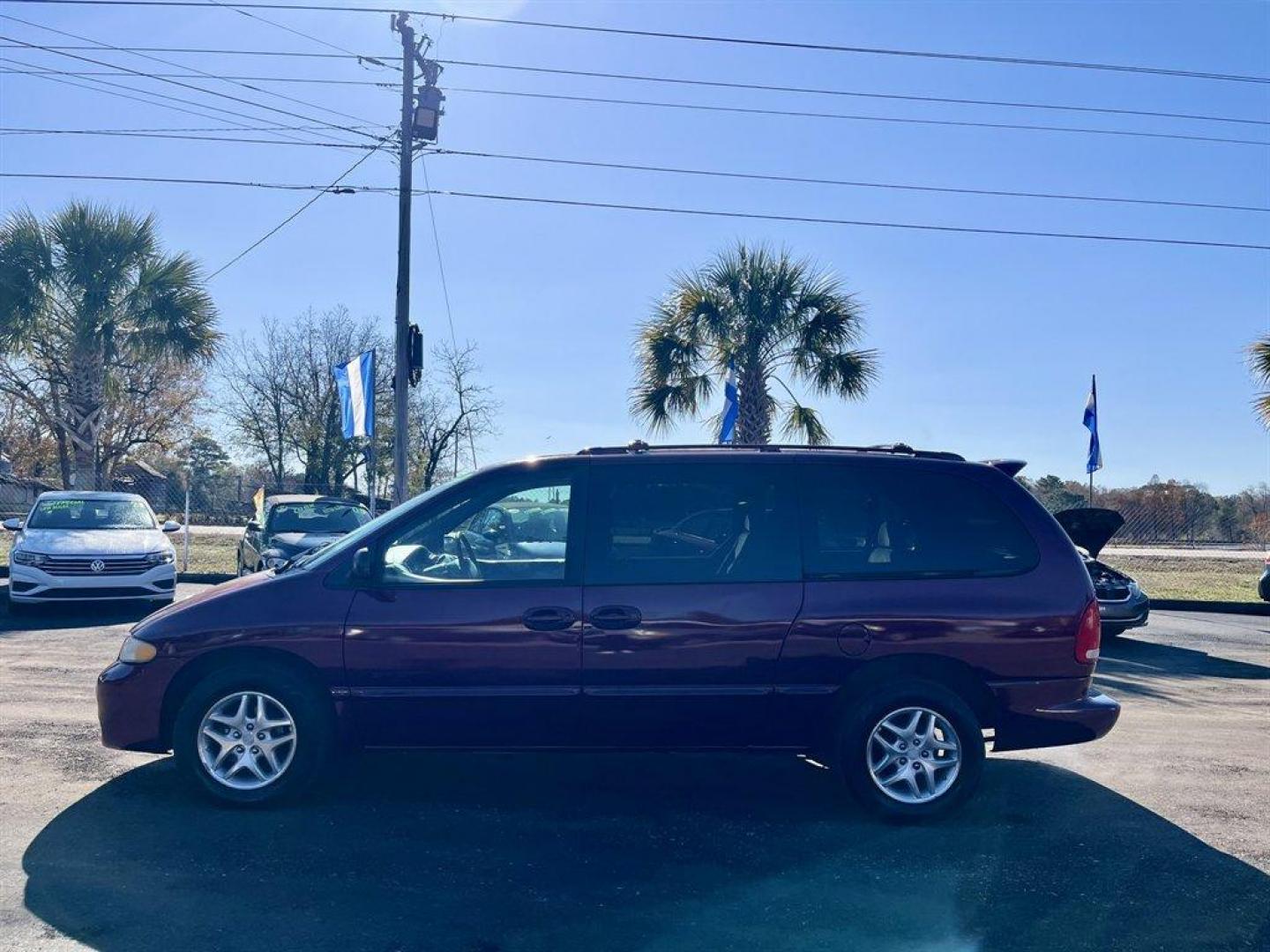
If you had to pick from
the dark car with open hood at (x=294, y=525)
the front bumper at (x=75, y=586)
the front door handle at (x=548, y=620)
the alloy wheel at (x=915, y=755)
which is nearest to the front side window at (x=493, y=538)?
the front door handle at (x=548, y=620)

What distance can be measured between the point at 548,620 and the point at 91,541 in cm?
983

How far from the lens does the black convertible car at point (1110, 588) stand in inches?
492

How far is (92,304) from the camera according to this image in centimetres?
2027

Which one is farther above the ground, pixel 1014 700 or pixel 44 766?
pixel 1014 700

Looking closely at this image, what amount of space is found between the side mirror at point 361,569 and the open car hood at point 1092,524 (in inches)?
386

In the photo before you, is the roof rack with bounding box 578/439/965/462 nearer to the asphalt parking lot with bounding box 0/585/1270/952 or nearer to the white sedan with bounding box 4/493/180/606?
the asphalt parking lot with bounding box 0/585/1270/952

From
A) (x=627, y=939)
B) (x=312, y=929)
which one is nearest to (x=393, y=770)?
(x=312, y=929)

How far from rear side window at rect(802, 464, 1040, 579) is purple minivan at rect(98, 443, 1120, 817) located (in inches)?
0.6

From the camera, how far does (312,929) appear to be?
3971 millimetres

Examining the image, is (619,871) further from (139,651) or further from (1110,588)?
(1110,588)

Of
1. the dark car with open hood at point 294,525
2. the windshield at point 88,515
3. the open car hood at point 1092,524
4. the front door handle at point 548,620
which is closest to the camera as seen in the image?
the front door handle at point 548,620

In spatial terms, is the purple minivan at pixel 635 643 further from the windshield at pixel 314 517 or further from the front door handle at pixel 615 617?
the windshield at pixel 314 517

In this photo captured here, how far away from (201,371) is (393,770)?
4074 cm

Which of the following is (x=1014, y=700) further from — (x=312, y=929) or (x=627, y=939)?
(x=312, y=929)
